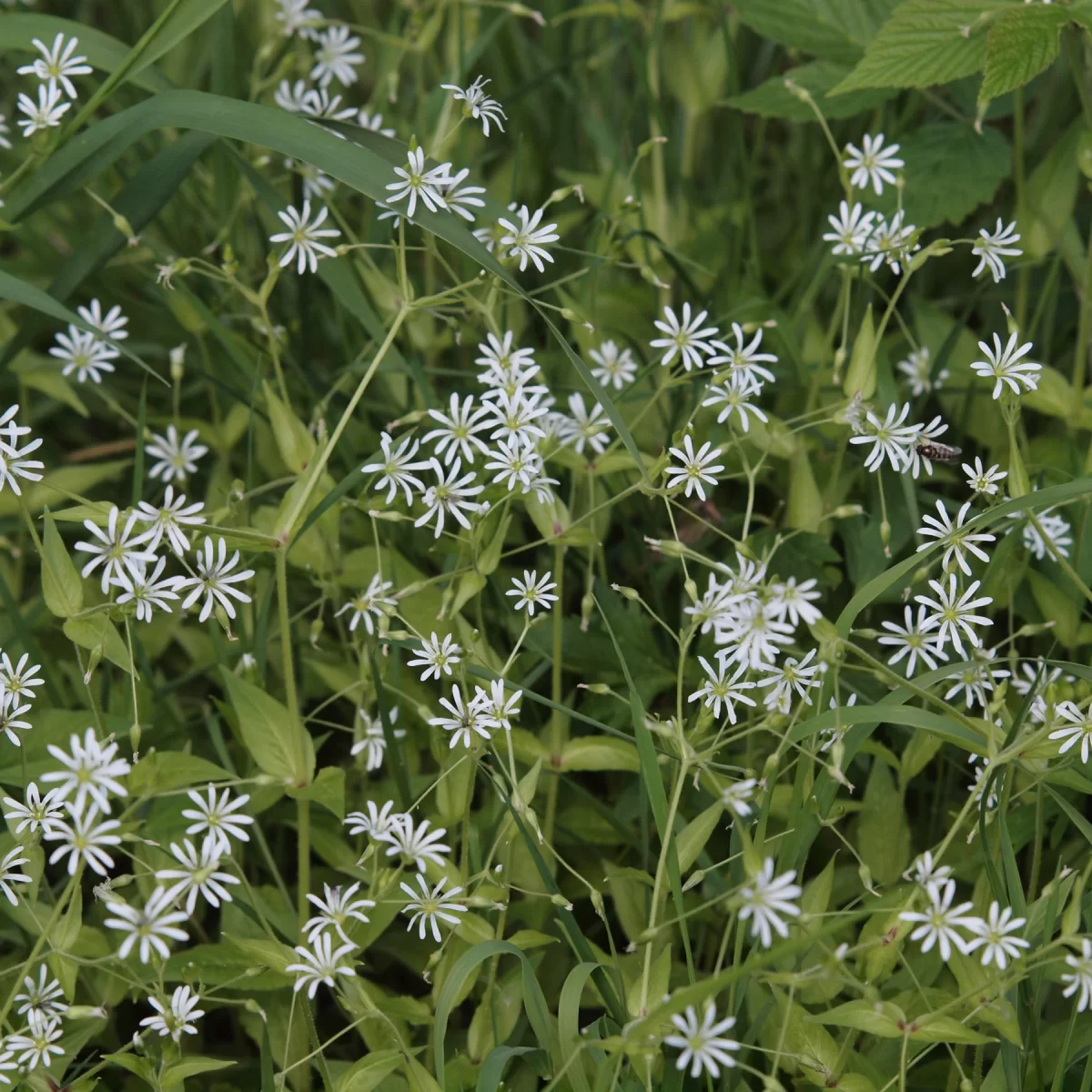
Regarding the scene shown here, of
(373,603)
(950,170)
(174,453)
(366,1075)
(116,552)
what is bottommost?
(366,1075)

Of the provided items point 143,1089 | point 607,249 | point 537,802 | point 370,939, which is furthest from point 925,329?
point 143,1089

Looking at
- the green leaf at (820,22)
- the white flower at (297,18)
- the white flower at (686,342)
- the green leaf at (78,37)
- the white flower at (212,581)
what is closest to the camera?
the white flower at (212,581)

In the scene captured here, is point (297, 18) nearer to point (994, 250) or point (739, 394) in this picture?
point (739, 394)

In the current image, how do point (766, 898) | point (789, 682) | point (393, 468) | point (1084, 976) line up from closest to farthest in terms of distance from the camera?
1. point (766, 898)
2. point (1084, 976)
3. point (789, 682)
4. point (393, 468)

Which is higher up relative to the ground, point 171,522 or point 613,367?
point 171,522

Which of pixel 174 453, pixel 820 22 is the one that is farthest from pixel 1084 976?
pixel 820 22

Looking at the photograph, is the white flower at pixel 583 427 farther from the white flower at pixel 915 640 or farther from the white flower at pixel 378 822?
the white flower at pixel 378 822

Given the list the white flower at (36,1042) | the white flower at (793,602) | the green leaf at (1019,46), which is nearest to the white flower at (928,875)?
the white flower at (793,602)

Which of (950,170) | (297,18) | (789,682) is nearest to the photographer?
(789,682)
